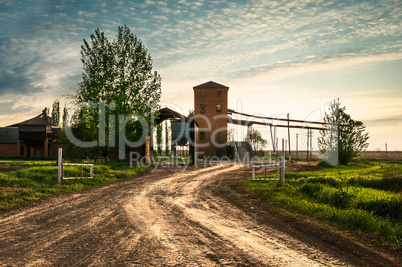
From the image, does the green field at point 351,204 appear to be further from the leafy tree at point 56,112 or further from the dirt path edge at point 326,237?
the leafy tree at point 56,112

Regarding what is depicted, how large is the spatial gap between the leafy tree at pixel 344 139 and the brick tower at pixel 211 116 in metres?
22.7

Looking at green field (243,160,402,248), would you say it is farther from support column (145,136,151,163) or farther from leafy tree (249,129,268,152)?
leafy tree (249,129,268,152)

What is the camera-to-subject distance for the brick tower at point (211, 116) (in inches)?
2111

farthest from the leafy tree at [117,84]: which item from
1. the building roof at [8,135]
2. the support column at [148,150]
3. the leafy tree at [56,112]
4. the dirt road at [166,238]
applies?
the leafy tree at [56,112]

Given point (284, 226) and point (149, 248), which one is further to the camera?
point (284, 226)

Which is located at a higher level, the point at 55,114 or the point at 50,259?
the point at 55,114

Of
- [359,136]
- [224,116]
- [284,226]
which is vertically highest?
[224,116]

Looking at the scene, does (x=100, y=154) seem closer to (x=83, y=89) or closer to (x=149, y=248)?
(x=83, y=89)

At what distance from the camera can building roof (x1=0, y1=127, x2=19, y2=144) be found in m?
53.4

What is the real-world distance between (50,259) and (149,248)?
5.82 feet

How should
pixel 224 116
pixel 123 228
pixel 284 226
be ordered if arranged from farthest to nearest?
1. pixel 224 116
2. pixel 284 226
3. pixel 123 228

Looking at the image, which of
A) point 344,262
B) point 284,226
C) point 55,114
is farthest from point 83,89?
point 55,114

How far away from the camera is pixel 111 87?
29.6 m

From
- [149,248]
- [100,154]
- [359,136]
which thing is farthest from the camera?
[100,154]
